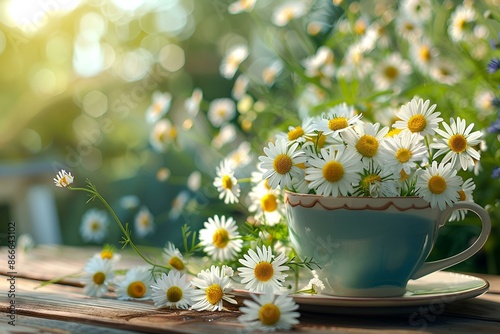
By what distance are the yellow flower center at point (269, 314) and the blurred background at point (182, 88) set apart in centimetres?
31

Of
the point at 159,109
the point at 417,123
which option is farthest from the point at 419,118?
the point at 159,109

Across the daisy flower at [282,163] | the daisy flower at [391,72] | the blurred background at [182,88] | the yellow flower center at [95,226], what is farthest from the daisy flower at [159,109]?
the daisy flower at [282,163]

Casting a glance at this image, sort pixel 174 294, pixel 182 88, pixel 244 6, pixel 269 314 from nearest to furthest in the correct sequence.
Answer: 1. pixel 269 314
2. pixel 174 294
3. pixel 244 6
4. pixel 182 88

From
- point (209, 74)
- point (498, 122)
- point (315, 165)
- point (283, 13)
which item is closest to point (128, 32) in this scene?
point (209, 74)

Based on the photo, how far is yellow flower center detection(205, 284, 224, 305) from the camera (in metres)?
0.65

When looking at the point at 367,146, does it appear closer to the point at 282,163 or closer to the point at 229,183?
the point at 282,163

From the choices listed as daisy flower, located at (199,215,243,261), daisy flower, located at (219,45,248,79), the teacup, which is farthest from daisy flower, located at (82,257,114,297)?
daisy flower, located at (219,45,248,79)

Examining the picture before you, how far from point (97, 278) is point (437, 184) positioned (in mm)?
382

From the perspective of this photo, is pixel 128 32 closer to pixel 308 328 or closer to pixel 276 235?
pixel 276 235

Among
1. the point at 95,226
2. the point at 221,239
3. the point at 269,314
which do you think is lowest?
the point at 269,314

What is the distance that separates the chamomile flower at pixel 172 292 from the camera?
Result: 677 millimetres

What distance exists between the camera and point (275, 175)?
0.64 m

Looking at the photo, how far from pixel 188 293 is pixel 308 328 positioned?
14cm

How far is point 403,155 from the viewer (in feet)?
2.02
